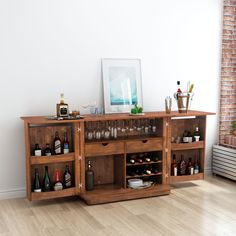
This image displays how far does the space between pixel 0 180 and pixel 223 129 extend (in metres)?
3.07

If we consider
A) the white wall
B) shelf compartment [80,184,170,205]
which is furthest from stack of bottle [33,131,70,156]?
shelf compartment [80,184,170,205]

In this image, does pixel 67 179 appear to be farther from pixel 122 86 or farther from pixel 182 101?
pixel 182 101

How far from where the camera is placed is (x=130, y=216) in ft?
12.6

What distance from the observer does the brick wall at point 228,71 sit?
17.6 feet

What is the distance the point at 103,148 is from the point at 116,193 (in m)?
0.51

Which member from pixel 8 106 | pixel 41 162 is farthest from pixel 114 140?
pixel 8 106

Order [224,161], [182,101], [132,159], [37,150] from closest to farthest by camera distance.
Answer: [37,150] → [132,159] → [182,101] → [224,161]

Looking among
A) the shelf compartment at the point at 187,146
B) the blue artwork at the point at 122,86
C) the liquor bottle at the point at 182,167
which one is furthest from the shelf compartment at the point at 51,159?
the liquor bottle at the point at 182,167

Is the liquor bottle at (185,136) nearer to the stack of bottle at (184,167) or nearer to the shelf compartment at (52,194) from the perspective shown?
the stack of bottle at (184,167)

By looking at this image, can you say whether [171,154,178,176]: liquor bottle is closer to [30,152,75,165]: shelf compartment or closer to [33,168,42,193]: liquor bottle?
[30,152,75,165]: shelf compartment

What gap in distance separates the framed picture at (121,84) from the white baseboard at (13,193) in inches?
53.1

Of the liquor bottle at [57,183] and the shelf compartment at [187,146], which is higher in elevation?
the shelf compartment at [187,146]

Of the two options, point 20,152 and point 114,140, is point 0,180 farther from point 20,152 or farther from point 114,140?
point 114,140

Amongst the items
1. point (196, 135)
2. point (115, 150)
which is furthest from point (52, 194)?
point (196, 135)
